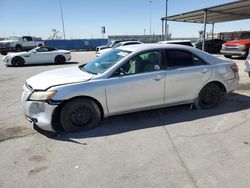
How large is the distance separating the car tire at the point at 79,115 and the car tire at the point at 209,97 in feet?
8.00

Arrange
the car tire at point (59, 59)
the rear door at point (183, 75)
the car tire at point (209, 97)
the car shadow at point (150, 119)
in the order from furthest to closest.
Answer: the car tire at point (59, 59) → the car tire at point (209, 97) → the rear door at point (183, 75) → the car shadow at point (150, 119)

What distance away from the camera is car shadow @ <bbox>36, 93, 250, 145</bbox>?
13.8ft

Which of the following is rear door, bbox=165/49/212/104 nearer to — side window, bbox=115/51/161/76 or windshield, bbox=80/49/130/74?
side window, bbox=115/51/161/76

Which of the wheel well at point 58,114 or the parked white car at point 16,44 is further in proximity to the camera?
the parked white car at point 16,44

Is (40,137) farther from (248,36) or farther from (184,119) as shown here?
(248,36)

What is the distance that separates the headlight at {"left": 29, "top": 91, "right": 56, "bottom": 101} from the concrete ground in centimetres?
68

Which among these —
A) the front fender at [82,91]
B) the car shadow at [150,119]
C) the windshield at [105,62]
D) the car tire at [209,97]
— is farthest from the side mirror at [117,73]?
the car tire at [209,97]

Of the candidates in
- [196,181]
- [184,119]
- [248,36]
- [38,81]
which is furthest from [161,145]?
[248,36]

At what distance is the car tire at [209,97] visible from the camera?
5363 mm

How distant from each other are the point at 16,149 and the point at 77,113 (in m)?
1.14

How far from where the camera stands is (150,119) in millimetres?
4848

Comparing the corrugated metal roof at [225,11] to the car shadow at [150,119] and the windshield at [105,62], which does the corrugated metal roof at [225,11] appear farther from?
the windshield at [105,62]

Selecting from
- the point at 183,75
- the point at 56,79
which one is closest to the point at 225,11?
the point at 183,75

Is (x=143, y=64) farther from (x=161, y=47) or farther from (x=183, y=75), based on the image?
(x=183, y=75)
